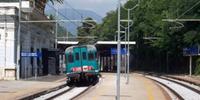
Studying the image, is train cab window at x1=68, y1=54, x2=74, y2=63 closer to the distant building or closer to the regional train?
the regional train

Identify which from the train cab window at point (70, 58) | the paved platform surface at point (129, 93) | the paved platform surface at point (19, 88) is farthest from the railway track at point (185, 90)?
the paved platform surface at point (19, 88)

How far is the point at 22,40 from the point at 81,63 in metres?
11.3

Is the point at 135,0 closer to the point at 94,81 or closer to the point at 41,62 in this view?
the point at 41,62

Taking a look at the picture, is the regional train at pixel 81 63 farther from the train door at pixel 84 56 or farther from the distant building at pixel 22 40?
the distant building at pixel 22 40

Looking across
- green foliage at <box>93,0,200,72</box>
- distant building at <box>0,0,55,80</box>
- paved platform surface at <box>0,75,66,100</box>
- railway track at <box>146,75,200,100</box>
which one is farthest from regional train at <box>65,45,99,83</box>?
green foliage at <box>93,0,200,72</box>

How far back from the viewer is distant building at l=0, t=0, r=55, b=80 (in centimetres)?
5225

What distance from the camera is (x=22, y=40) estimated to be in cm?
5662

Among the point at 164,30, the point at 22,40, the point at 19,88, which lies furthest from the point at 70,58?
the point at 164,30

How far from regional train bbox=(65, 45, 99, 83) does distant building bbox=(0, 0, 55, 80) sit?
6963 millimetres

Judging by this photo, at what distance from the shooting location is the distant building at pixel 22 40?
52.2 meters

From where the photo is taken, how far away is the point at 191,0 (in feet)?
253

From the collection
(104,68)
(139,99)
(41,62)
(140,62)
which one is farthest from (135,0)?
(139,99)

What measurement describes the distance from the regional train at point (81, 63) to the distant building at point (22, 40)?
6963mm

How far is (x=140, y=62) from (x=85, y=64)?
73448mm
